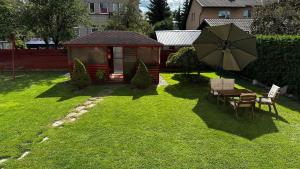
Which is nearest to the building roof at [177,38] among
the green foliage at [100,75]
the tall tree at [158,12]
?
the green foliage at [100,75]

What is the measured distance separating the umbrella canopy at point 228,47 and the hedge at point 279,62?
9.94ft

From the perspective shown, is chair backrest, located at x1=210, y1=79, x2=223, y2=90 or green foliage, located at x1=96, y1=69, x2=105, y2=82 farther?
green foliage, located at x1=96, y1=69, x2=105, y2=82

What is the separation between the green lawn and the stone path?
1.17 feet

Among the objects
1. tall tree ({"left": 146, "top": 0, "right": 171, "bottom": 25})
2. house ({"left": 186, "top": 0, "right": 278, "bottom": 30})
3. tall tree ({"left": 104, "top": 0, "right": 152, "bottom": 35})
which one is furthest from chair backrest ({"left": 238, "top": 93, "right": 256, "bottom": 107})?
tall tree ({"left": 146, "top": 0, "right": 171, "bottom": 25})

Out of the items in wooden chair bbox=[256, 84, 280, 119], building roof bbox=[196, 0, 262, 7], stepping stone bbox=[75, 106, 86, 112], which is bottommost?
stepping stone bbox=[75, 106, 86, 112]

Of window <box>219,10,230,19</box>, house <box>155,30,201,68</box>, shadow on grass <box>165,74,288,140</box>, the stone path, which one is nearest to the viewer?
shadow on grass <box>165,74,288,140</box>

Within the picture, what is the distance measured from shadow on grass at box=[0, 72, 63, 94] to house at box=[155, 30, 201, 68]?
1031 centimetres

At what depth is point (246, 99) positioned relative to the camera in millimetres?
11297

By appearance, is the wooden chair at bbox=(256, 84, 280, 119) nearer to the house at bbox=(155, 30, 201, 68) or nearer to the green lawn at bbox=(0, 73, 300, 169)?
the green lawn at bbox=(0, 73, 300, 169)

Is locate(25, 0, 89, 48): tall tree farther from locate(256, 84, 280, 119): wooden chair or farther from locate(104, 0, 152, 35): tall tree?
locate(256, 84, 280, 119): wooden chair

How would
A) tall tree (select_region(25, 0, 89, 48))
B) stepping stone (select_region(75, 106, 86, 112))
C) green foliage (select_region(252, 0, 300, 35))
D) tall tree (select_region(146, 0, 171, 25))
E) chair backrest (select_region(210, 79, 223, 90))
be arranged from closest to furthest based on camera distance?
stepping stone (select_region(75, 106, 86, 112)) < chair backrest (select_region(210, 79, 223, 90)) < green foliage (select_region(252, 0, 300, 35)) < tall tree (select_region(25, 0, 89, 48)) < tall tree (select_region(146, 0, 171, 25))

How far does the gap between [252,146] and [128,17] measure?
28.0 m

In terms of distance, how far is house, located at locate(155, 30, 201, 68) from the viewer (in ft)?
90.1

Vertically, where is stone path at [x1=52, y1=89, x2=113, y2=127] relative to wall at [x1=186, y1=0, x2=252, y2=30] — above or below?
below
